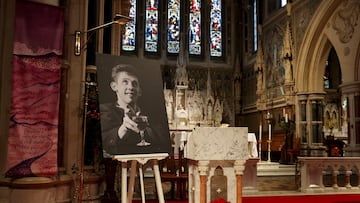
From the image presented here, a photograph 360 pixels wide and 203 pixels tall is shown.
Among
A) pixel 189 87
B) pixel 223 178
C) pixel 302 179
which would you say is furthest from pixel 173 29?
pixel 223 178

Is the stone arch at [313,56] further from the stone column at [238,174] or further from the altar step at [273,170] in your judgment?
the stone column at [238,174]

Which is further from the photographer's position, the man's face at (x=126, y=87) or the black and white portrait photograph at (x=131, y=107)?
the man's face at (x=126, y=87)

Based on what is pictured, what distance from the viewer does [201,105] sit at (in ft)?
56.7

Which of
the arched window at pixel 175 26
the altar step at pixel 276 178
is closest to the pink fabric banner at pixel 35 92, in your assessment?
the altar step at pixel 276 178

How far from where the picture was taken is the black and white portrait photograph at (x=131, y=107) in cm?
379

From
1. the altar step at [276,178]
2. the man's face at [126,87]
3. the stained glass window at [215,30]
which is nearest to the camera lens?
the man's face at [126,87]

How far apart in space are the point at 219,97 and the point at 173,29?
4.05 metres

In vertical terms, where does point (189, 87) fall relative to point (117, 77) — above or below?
above

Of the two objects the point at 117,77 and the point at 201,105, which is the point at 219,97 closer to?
the point at 201,105

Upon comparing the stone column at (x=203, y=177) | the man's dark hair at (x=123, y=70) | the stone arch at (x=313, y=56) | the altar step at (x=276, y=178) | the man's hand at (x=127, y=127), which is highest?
the stone arch at (x=313, y=56)

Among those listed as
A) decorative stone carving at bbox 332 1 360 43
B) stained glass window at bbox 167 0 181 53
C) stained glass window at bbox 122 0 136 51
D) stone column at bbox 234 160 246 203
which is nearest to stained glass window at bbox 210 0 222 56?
stained glass window at bbox 167 0 181 53

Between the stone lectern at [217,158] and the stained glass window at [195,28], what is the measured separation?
47.9ft

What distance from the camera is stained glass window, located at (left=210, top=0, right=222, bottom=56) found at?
19209 millimetres

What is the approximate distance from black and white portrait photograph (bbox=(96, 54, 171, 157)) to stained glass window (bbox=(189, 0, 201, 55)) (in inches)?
584
